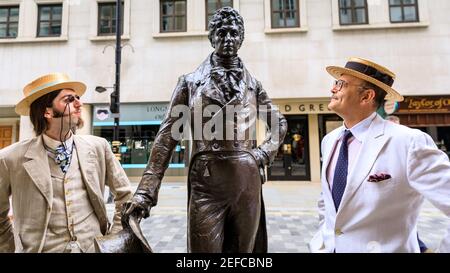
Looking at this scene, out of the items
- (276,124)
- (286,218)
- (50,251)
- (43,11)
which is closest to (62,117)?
(50,251)

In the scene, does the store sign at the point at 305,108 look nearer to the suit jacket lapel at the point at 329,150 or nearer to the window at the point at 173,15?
the window at the point at 173,15

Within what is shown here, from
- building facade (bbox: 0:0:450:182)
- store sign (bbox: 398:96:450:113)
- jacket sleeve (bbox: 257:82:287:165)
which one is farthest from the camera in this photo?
store sign (bbox: 398:96:450:113)

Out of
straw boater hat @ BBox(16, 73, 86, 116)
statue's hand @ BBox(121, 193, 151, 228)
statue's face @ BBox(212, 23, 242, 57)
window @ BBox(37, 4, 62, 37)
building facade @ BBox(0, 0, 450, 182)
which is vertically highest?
window @ BBox(37, 4, 62, 37)

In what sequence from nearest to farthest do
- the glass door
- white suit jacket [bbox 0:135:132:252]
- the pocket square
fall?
the pocket square < white suit jacket [bbox 0:135:132:252] < the glass door

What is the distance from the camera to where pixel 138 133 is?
13.2 meters

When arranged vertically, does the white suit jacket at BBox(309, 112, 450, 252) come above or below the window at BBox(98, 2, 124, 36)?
below

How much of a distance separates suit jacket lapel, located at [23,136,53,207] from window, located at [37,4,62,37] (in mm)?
13776

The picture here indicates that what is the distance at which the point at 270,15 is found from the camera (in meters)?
12.4

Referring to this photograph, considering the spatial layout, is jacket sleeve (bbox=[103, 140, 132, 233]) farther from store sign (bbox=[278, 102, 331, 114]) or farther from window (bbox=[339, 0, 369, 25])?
window (bbox=[339, 0, 369, 25])

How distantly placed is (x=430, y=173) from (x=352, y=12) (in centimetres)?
1283

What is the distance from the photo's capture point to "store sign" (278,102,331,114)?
12609 mm

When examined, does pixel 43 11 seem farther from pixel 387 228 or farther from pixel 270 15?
pixel 387 228

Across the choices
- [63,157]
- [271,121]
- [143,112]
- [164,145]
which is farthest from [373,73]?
[143,112]

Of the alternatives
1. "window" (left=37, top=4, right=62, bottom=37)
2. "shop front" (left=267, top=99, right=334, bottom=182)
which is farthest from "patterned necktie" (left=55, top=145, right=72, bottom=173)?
"window" (left=37, top=4, right=62, bottom=37)
